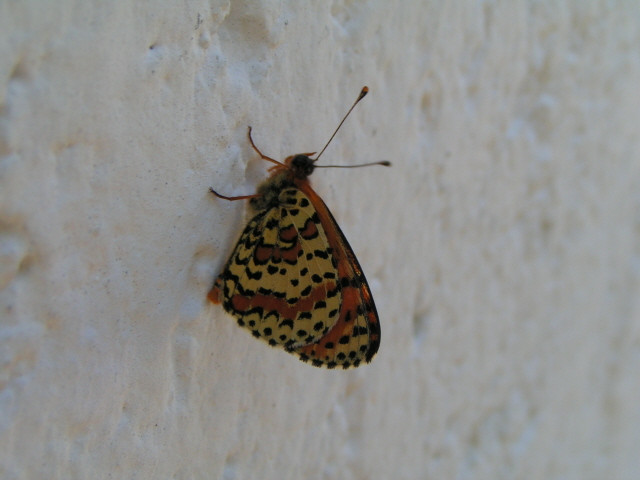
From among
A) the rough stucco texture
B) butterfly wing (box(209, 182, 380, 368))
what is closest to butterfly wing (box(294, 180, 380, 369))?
butterfly wing (box(209, 182, 380, 368))

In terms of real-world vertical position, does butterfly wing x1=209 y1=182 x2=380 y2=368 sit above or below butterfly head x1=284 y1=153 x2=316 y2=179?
below

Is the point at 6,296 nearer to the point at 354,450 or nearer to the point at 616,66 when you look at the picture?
the point at 354,450

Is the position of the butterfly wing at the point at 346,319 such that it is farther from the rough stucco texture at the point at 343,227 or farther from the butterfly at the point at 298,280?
the rough stucco texture at the point at 343,227

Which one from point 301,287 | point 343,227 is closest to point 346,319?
point 301,287

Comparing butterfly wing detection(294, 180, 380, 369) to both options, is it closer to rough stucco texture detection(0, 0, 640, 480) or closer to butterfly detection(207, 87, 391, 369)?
butterfly detection(207, 87, 391, 369)

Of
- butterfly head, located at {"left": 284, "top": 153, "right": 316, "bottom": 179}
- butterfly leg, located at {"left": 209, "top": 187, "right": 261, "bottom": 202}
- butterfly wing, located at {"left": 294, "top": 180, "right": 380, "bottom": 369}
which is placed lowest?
butterfly wing, located at {"left": 294, "top": 180, "right": 380, "bottom": 369}

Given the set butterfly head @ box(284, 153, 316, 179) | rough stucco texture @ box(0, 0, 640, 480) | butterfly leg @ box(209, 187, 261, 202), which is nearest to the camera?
rough stucco texture @ box(0, 0, 640, 480)

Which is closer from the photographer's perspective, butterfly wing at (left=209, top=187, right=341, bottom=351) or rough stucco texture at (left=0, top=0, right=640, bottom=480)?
rough stucco texture at (left=0, top=0, right=640, bottom=480)

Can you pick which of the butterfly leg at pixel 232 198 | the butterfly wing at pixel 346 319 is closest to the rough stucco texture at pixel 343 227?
the butterfly leg at pixel 232 198
